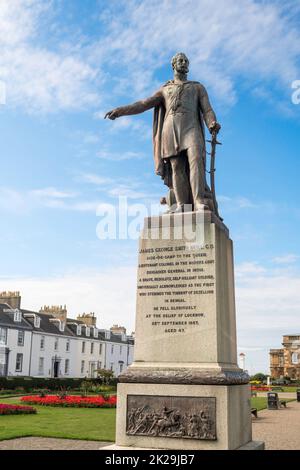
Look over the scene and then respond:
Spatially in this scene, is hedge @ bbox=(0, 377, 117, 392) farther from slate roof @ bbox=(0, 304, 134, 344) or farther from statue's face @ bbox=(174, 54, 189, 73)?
statue's face @ bbox=(174, 54, 189, 73)

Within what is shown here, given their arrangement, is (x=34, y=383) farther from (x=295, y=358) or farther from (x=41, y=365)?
(x=295, y=358)

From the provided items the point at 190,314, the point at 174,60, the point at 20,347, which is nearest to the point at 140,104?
the point at 174,60

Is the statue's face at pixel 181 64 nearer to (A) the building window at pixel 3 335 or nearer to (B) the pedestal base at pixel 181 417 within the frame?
(B) the pedestal base at pixel 181 417

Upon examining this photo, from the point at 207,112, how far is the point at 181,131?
2.31ft

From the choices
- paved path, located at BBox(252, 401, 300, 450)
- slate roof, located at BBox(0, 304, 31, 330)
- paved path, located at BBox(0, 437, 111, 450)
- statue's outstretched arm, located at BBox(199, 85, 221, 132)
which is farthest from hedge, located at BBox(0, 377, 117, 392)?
statue's outstretched arm, located at BBox(199, 85, 221, 132)

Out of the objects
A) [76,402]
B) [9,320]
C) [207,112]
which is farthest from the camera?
[9,320]

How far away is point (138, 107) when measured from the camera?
11.0 m

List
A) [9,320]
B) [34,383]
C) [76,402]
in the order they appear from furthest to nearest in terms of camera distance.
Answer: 1. [9,320]
2. [34,383]
3. [76,402]

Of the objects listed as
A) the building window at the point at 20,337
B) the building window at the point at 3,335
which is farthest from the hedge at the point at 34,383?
the building window at the point at 20,337

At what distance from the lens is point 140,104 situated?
11000 millimetres

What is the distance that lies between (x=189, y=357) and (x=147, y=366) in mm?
789

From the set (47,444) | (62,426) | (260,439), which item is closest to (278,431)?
(260,439)

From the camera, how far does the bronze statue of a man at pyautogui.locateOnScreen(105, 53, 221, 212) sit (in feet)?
33.6
